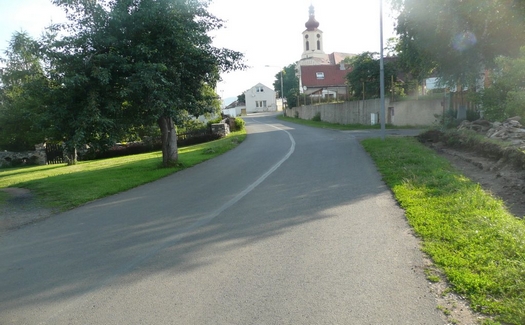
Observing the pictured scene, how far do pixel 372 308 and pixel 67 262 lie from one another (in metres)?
4.01

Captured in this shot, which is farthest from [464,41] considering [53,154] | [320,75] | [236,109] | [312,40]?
[236,109]

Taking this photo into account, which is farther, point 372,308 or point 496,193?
point 496,193

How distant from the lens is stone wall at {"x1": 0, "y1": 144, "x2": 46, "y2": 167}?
30.0 m

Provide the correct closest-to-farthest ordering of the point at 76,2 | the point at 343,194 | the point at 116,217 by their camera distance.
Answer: the point at 116,217 < the point at 343,194 < the point at 76,2

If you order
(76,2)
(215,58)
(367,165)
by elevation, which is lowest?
(367,165)

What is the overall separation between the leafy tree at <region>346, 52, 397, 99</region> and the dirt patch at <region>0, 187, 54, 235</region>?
30081 millimetres

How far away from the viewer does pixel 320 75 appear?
268 feet

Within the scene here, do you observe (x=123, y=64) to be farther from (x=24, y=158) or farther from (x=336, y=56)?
(x=336, y=56)

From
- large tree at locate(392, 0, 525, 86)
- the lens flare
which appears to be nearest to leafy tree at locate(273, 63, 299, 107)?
large tree at locate(392, 0, 525, 86)

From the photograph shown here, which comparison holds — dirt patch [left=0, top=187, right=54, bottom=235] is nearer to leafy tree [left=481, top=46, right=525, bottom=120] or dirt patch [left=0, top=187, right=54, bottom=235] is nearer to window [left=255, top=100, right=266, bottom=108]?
leafy tree [left=481, top=46, right=525, bottom=120]

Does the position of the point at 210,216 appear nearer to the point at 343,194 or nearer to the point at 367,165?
A: the point at 343,194

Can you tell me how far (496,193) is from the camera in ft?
27.1

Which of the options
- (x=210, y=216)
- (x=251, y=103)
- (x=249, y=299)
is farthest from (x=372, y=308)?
(x=251, y=103)

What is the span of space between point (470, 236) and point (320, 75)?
78572 mm
